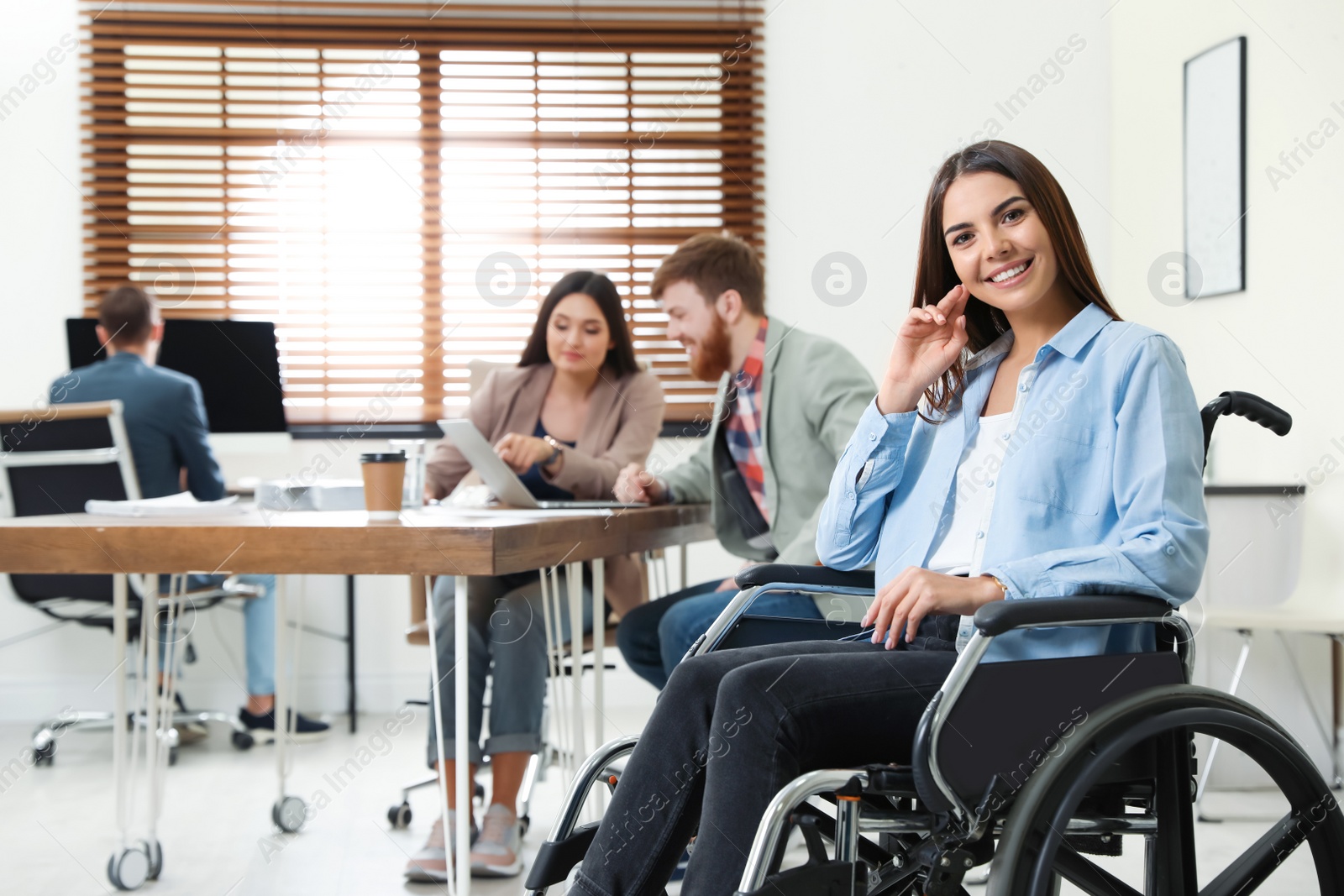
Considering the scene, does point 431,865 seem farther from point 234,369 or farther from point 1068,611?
point 234,369

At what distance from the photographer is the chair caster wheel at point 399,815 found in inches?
94.7

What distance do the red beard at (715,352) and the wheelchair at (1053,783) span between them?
3.78ft

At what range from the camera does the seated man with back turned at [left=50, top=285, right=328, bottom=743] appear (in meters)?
2.98

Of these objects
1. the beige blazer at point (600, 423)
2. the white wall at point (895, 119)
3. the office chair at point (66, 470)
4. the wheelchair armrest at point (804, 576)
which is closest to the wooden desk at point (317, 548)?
the wheelchair armrest at point (804, 576)

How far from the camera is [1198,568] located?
1.05m

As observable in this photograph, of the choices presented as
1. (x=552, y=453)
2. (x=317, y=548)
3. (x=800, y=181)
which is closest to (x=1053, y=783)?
(x=317, y=548)

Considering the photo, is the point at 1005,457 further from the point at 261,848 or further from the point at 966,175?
the point at 261,848

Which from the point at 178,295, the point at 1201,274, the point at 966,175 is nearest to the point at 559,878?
the point at 966,175

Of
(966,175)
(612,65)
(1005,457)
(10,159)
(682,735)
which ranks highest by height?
(612,65)

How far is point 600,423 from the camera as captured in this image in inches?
98.1

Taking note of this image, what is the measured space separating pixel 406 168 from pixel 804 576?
9.35 ft

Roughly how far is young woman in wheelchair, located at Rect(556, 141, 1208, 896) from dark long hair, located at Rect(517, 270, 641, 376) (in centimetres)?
121

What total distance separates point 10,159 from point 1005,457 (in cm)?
359

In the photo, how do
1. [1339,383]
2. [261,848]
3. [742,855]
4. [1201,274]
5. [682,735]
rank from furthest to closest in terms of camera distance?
[1201,274], [1339,383], [261,848], [682,735], [742,855]
